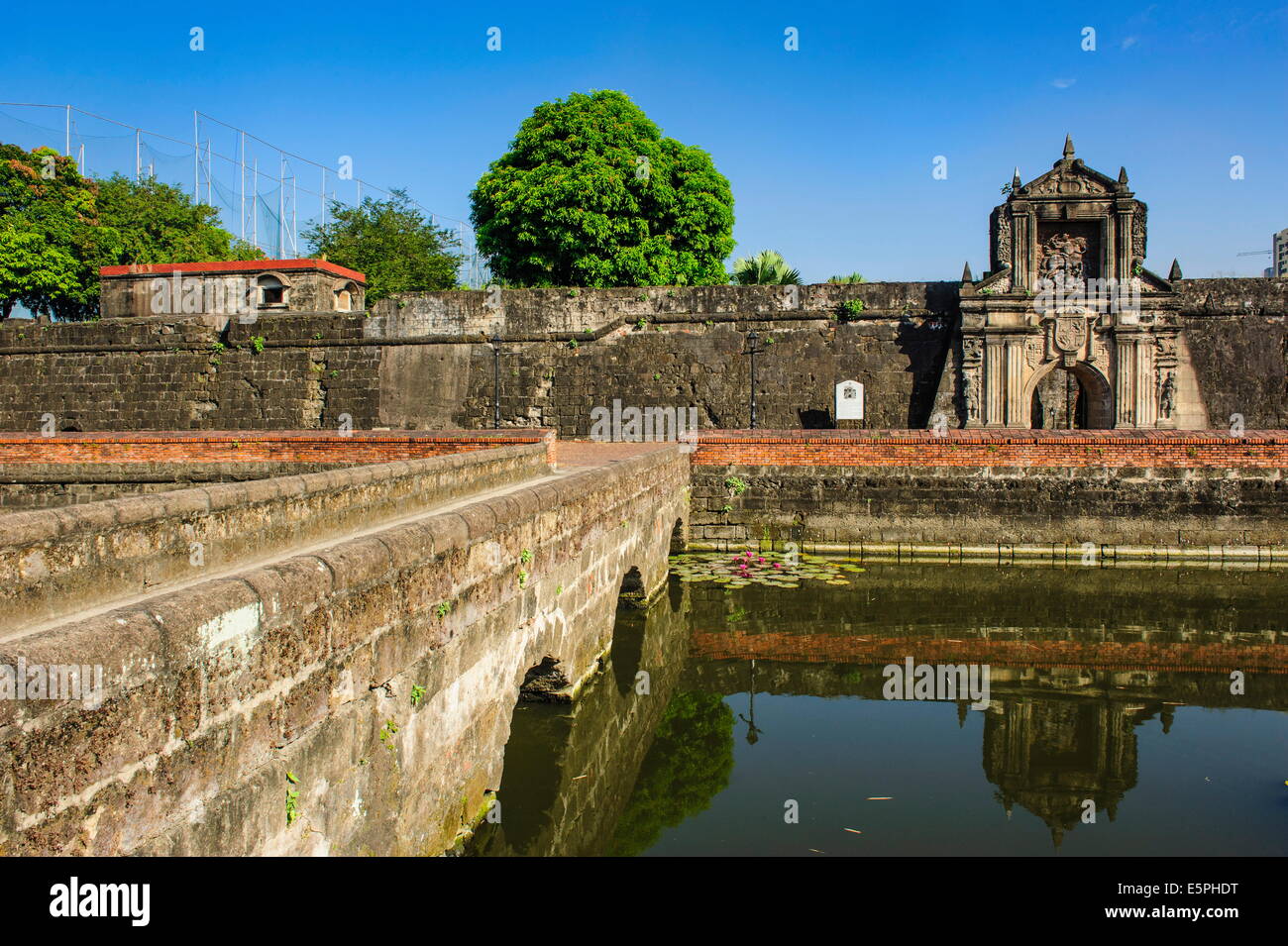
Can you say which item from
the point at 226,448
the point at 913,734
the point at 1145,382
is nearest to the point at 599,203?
the point at 1145,382

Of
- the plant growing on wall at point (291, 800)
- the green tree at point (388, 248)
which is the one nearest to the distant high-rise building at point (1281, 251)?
the green tree at point (388, 248)

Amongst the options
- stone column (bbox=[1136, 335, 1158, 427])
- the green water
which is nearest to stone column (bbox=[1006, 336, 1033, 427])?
stone column (bbox=[1136, 335, 1158, 427])

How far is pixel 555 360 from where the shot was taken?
1984cm

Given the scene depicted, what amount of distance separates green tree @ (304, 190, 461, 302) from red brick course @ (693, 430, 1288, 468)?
1040 inches

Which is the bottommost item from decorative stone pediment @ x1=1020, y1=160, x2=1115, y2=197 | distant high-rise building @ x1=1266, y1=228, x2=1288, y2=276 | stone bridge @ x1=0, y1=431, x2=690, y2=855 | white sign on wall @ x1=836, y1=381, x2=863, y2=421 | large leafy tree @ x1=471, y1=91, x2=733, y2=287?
stone bridge @ x1=0, y1=431, x2=690, y2=855

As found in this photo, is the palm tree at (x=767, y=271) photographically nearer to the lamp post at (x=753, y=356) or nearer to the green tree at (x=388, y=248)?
the lamp post at (x=753, y=356)

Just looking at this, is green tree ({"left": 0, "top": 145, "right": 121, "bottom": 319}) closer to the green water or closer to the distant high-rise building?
the green water

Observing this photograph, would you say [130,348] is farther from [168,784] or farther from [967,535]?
[168,784]

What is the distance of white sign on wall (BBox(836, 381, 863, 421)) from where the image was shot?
711 inches

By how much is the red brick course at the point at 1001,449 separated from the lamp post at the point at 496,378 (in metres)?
7.06

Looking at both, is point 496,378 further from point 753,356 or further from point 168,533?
point 168,533

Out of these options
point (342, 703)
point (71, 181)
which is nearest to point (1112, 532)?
point (342, 703)
